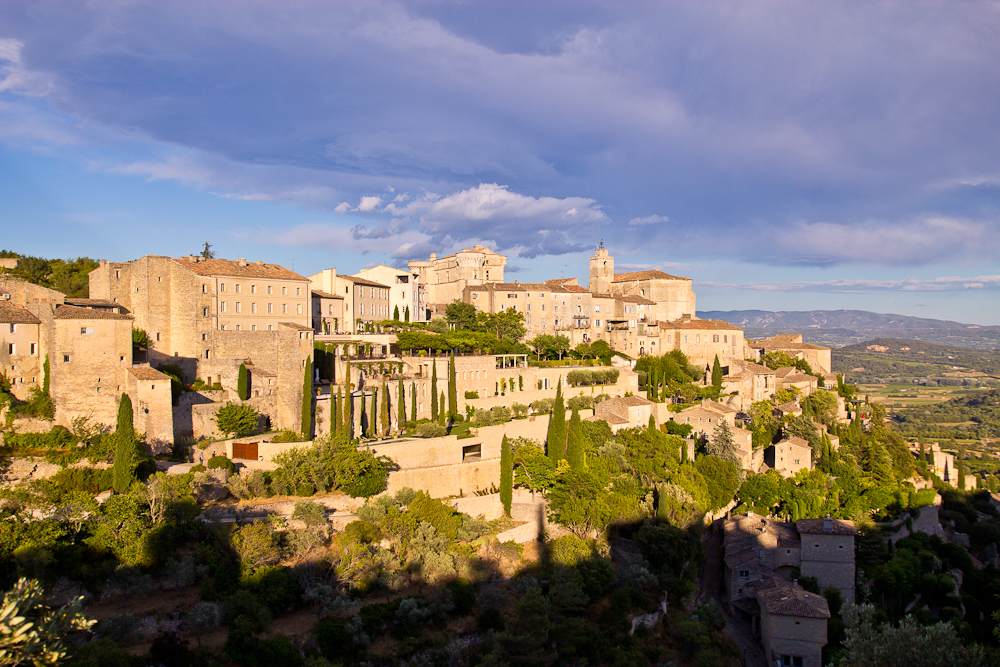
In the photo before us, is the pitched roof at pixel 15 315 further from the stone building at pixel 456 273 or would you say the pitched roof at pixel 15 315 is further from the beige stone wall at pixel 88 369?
the stone building at pixel 456 273

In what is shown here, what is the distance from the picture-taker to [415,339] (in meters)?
43.8

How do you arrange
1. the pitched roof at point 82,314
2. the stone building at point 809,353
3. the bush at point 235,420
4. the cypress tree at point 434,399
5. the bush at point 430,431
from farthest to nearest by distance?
the stone building at point 809,353 < the cypress tree at point 434,399 < the bush at point 430,431 < the bush at point 235,420 < the pitched roof at point 82,314

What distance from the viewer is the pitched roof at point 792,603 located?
26.1 m

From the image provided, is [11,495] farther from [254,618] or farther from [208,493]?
[254,618]

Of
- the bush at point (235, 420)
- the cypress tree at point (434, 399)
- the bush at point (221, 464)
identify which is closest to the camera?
the bush at point (221, 464)

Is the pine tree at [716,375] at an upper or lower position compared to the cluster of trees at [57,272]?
lower

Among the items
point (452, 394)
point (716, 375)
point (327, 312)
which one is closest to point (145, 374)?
point (452, 394)

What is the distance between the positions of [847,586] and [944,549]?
1171cm

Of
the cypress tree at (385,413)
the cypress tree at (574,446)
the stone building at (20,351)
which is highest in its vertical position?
the stone building at (20,351)

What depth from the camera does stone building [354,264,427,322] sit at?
5781 centimetres

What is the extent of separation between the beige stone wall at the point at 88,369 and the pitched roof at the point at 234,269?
9347mm

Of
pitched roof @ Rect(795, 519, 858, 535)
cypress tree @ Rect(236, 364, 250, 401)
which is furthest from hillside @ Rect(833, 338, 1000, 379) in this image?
cypress tree @ Rect(236, 364, 250, 401)

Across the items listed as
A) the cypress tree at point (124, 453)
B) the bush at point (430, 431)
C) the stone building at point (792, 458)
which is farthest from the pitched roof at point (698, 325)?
the cypress tree at point (124, 453)

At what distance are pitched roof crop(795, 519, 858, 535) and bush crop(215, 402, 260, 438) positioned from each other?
27.8 meters
